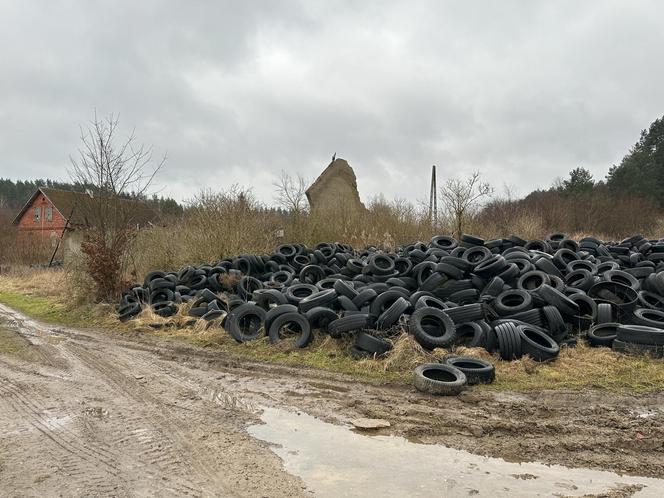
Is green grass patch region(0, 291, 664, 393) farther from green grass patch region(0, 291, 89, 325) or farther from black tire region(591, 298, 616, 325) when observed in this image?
green grass patch region(0, 291, 89, 325)

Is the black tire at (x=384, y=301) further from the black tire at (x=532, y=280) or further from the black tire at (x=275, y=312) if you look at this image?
the black tire at (x=532, y=280)

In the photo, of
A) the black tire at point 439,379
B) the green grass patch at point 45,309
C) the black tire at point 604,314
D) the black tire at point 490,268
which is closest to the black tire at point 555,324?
the black tire at point 604,314

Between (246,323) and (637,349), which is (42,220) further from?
(637,349)

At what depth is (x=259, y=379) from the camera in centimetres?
694

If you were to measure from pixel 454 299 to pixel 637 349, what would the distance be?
3166 mm

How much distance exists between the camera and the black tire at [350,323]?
8.10 meters

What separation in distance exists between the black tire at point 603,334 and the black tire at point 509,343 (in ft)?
4.87

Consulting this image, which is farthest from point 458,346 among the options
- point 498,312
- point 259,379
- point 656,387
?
point 259,379

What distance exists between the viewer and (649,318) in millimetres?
8250

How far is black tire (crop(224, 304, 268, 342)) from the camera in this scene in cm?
930

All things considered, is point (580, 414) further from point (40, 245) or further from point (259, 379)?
point (40, 245)

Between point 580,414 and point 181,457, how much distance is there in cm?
422

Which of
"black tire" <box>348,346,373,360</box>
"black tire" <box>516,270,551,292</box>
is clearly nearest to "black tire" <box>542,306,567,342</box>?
"black tire" <box>516,270,551,292</box>

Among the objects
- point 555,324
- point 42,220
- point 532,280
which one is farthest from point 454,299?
point 42,220
